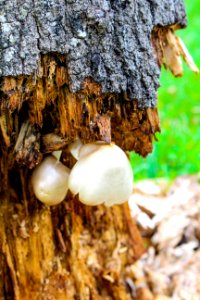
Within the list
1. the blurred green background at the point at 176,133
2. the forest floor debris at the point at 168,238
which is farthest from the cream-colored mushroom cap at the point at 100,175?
the blurred green background at the point at 176,133

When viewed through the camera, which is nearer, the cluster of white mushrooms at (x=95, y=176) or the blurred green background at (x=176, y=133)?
the cluster of white mushrooms at (x=95, y=176)

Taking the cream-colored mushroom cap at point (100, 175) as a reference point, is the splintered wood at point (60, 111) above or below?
above

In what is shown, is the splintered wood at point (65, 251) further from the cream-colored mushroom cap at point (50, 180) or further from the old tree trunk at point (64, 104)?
the cream-colored mushroom cap at point (50, 180)

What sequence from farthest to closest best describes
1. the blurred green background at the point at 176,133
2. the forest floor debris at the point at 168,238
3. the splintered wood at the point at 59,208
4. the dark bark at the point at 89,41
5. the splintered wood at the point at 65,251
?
the blurred green background at the point at 176,133
the forest floor debris at the point at 168,238
the splintered wood at the point at 65,251
the splintered wood at the point at 59,208
the dark bark at the point at 89,41

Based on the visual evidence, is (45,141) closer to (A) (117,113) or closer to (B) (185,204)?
(A) (117,113)

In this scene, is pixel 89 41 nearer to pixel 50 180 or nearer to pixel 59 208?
pixel 50 180

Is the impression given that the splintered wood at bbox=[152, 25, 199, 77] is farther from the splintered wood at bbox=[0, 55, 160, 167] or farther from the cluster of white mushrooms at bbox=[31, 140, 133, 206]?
the cluster of white mushrooms at bbox=[31, 140, 133, 206]

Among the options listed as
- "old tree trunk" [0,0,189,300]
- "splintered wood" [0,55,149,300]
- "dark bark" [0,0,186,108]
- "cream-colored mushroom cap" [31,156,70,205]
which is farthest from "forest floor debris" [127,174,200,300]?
"dark bark" [0,0,186,108]
